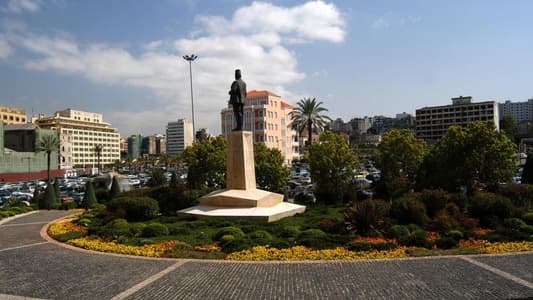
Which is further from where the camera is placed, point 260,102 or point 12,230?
point 260,102

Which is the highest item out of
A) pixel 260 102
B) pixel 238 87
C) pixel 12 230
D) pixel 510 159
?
pixel 260 102

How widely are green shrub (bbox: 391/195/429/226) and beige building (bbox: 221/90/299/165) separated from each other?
63844 millimetres

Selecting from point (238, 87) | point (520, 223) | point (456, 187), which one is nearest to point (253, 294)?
point (520, 223)

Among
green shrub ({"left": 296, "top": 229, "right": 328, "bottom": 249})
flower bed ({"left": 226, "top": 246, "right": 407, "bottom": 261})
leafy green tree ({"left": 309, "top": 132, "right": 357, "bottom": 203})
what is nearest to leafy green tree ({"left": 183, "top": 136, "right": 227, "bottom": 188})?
leafy green tree ({"left": 309, "top": 132, "right": 357, "bottom": 203})

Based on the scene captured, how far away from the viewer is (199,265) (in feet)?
45.3

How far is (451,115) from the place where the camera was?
478 ft

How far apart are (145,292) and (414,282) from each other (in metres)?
7.42

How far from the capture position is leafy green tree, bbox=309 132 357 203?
33.2m

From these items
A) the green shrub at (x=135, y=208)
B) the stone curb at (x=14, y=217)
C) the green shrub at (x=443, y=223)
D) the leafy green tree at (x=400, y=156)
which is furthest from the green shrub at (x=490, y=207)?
the stone curb at (x=14, y=217)

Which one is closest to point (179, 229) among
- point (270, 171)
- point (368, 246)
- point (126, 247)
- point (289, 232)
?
point (126, 247)

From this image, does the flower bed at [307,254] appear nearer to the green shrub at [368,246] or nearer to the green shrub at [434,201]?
the green shrub at [368,246]

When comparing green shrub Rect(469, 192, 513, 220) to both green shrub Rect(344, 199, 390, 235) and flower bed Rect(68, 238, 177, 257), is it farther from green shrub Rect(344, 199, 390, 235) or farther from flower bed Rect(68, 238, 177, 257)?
flower bed Rect(68, 238, 177, 257)

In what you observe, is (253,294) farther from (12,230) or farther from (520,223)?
(12,230)

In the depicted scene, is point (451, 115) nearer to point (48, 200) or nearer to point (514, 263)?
point (48, 200)
